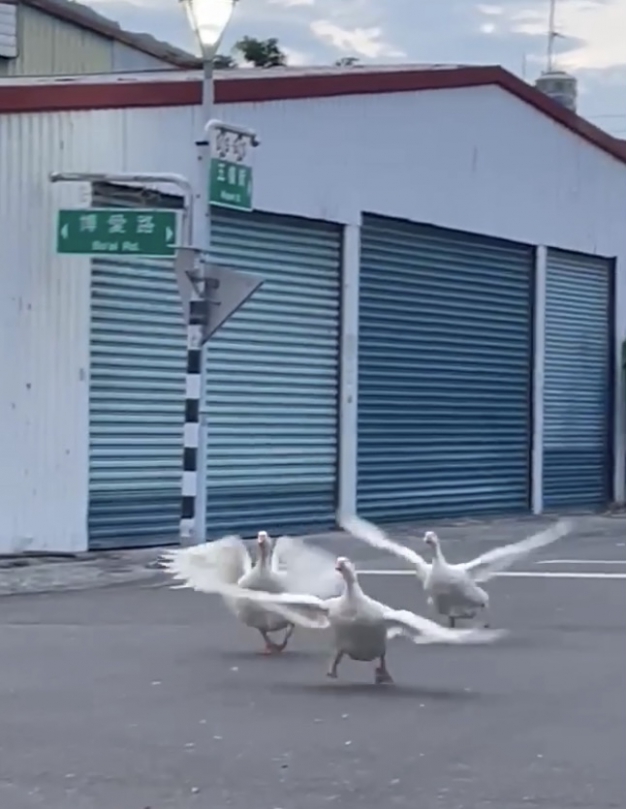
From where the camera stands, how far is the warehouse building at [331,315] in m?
18.7

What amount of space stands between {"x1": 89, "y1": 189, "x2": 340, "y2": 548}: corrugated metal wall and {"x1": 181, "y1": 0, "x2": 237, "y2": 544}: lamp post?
1.66 metres

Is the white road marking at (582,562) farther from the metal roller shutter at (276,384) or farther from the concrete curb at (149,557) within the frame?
the metal roller shutter at (276,384)

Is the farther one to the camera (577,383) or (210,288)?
(577,383)

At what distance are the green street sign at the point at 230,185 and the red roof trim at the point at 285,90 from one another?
5.46 ft

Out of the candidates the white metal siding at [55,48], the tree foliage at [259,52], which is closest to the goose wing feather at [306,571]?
the white metal siding at [55,48]

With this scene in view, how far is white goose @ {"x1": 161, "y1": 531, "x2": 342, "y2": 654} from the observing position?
11516 millimetres

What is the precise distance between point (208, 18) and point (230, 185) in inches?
60.5

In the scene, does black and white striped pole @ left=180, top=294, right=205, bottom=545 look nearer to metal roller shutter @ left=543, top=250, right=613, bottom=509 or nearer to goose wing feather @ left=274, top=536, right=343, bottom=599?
goose wing feather @ left=274, top=536, right=343, bottom=599

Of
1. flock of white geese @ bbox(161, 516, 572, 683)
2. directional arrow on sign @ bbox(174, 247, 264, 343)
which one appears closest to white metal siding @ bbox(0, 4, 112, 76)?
directional arrow on sign @ bbox(174, 247, 264, 343)

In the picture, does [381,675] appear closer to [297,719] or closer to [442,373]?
[297,719]

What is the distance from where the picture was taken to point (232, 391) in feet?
69.9

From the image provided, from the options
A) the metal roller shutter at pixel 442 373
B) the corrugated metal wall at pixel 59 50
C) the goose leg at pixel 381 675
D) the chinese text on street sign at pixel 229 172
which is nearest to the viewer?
the goose leg at pixel 381 675

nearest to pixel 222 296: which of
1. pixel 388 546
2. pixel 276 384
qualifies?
pixel 276 384

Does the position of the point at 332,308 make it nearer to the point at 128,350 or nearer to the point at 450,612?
the point at 128,350
